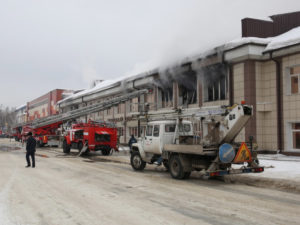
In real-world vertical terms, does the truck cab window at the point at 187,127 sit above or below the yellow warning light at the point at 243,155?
above

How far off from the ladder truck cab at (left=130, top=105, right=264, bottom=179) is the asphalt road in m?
0.61

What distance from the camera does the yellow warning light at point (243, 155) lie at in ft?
33.3

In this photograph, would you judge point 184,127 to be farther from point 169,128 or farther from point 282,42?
point 282,42

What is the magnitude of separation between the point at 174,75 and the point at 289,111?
32.9 feet

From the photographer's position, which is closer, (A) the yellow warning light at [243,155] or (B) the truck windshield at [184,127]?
(A) the yellow warning light at [243,155]

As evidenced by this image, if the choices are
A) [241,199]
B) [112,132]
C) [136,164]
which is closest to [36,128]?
[112,132]

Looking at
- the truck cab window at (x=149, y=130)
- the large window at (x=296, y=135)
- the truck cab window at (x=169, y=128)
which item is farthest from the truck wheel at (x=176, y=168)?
the large window at (x=296, y=135)

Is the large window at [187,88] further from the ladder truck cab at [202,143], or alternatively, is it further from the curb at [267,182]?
the curb at [267,182]

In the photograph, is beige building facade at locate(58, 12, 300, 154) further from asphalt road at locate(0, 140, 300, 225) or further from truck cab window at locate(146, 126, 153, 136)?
asphalt road at locate(0, 140, 300, 225)

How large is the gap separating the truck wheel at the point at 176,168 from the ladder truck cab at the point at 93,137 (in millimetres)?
10790

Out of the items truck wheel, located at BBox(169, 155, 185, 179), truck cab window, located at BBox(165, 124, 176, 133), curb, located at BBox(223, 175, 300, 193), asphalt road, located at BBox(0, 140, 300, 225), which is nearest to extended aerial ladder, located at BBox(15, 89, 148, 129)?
truck cab window, located at BBox(165, 124, 176, 133)

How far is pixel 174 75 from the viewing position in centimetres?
2598

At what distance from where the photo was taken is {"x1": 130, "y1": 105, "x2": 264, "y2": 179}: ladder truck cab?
10.1m

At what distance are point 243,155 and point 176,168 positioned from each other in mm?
2417
